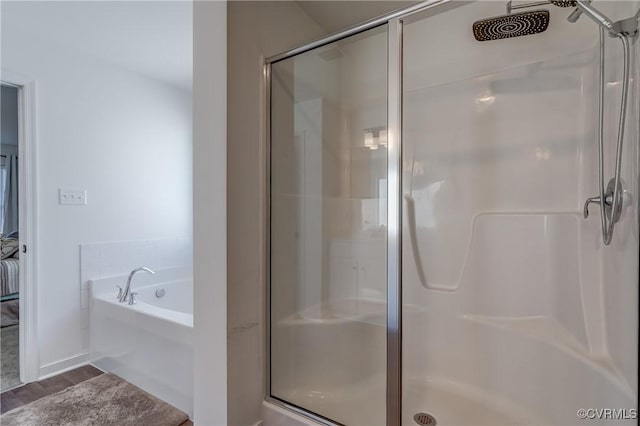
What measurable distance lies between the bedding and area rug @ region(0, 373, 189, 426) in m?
1.72

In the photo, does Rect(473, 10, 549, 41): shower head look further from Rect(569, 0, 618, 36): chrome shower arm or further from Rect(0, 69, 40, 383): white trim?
Rect(0, 69, 40, 383): white trim

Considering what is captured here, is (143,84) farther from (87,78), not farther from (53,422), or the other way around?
(53,422)

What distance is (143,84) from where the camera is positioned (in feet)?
9.05

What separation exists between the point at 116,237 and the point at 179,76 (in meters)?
1.50

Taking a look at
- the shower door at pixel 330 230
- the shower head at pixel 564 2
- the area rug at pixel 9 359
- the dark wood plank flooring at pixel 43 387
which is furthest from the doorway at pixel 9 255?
the shower head at pixel 564 2

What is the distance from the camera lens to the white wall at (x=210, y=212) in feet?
4.30

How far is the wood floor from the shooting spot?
1.86 m

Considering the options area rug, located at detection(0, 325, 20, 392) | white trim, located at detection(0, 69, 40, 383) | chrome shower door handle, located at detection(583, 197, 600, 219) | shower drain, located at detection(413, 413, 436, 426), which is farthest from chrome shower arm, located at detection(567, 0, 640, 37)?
area rug, located at detection(0, 325, 20, 392)

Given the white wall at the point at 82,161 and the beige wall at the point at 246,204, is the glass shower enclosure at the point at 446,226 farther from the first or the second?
the white wall at the point at 82,161

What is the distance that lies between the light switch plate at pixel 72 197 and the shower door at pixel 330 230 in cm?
172

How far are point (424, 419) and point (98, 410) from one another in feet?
5.83

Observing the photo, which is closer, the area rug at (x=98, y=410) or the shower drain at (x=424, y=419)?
the shower drain at (x=424, y=419)

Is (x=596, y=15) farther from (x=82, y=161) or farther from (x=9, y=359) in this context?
(x=9, y=359)

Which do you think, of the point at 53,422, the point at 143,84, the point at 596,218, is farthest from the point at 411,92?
the point at 53,422
